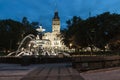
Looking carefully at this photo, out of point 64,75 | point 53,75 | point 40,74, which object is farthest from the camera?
point 40,74

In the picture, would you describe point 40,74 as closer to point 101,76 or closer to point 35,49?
point 101,76

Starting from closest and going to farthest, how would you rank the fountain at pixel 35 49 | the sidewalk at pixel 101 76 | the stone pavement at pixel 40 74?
the sidewalk at pixel 101 76, the stone pavement at pixel 40 74, the fountain at pixel 35 49

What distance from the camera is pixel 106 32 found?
91.1 metres

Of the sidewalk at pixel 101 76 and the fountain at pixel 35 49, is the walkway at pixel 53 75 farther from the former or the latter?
the fountain at pixel 35 49

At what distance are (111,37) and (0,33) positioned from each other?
35567 millimetres

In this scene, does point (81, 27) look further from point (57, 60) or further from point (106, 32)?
point (57, 60)

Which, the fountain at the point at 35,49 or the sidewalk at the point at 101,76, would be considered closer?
the sidewalk at the point at 101,76

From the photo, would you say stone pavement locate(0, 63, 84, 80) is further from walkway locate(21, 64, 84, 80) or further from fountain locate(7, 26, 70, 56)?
fountain locate(7, 26, 70, 56)

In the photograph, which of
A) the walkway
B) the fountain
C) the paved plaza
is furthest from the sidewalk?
the fountain

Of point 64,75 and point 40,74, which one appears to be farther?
point 40,74

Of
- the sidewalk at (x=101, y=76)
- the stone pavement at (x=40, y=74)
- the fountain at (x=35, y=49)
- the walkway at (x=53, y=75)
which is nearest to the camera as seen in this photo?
the sidewalk at (x=101, y=76)

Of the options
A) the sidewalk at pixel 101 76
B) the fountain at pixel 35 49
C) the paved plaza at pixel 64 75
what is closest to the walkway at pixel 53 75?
the paved plaza at pixel 64 75

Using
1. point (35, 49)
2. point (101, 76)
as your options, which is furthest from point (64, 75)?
point (35, 49)

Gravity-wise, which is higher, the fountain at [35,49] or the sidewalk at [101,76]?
the fountain at [35,49]
